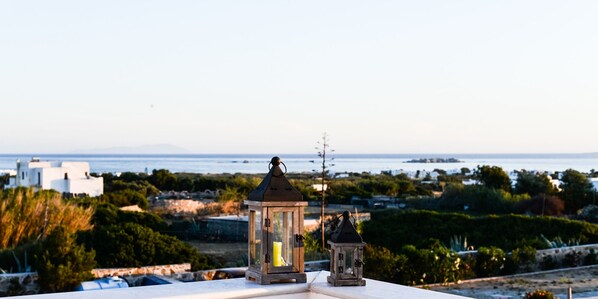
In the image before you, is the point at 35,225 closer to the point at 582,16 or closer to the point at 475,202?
the point at 582,16

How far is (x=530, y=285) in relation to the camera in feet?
37.7

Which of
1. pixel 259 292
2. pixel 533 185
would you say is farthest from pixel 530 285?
pixel 533 185

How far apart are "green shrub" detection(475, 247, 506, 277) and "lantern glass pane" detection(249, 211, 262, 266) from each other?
30.5ft

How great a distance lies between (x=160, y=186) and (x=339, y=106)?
15.8 metres

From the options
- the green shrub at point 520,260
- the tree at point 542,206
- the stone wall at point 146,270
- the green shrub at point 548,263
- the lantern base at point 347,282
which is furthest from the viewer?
the tree at point 542,206

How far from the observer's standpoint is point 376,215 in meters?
22.8

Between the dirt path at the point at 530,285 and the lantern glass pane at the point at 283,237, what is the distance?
6.76m

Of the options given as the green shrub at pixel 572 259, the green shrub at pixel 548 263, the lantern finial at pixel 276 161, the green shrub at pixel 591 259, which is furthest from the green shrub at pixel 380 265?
the lantern finial at pixel 276 161

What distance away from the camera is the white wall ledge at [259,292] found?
3182 mm

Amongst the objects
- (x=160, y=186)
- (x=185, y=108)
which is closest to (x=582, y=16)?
(x=185, y=108)

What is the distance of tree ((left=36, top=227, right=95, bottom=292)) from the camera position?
983cm

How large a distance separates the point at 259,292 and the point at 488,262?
9.75 metres

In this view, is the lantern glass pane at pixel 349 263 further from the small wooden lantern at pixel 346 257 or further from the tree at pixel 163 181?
the tree at pixel 163 181

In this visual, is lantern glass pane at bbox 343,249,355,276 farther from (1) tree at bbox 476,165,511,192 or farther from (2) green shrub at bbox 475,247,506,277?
(1) tree at bbox 476,165,511,192
